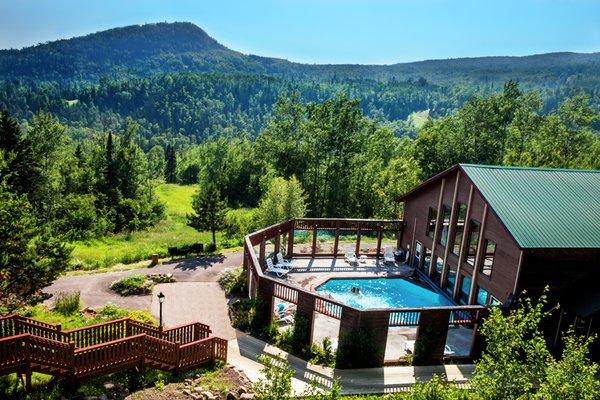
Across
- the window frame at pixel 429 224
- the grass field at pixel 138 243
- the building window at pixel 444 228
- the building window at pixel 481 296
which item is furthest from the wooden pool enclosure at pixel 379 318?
the grass field at pixel 138 243

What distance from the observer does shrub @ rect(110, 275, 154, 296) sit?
23.9 meters

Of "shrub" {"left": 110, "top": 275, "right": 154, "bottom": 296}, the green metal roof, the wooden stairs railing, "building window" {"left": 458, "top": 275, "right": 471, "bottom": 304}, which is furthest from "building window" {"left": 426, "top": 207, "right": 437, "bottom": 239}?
"shrub" {"left": 110, "top": 275, "right": 154, "bottom": 296}

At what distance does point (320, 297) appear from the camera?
63.2 feet

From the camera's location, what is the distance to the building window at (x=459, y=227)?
1023 inches

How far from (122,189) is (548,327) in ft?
165

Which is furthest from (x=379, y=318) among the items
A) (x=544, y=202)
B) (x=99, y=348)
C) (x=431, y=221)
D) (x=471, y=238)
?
(x=431, y=221)

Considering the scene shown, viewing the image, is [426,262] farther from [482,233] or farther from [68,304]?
[68,304]

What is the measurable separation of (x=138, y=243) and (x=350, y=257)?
19.7 meters

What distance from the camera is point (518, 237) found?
20422 mm

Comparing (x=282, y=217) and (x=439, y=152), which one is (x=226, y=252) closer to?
(x=282, y=217)

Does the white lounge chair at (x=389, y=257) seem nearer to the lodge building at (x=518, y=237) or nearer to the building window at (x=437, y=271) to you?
the lodge building at (x=518, y=237)

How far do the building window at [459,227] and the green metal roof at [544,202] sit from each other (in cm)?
246

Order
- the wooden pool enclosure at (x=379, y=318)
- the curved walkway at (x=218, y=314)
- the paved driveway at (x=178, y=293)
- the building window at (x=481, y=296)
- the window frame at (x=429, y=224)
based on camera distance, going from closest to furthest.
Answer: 1. the curved walkway at (x=218, y=314)
2. the wooden pool enclosure at (x=379, y=318)
3. the paved driveway at (x=178, y=293)
4. the building window at (x=481, y=296)
5. the window frame at (x=429, y=224)

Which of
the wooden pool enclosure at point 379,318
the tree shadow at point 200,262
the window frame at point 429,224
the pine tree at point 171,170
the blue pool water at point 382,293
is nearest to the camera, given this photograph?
the wooden pool enclosure at point 379,318
